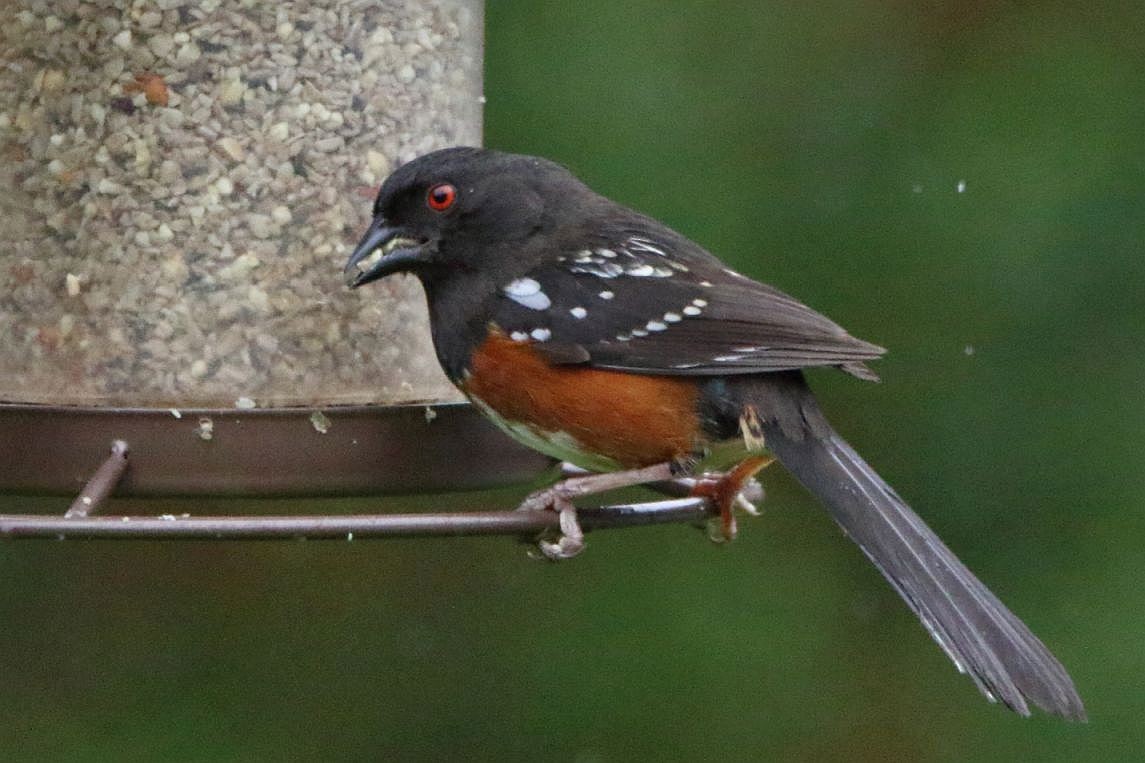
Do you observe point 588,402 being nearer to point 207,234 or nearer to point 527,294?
point 527,294

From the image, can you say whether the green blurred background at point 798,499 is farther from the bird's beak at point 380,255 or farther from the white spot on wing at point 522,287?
the bird's beak at point 380,255

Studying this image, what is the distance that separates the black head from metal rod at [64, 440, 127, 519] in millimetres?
545

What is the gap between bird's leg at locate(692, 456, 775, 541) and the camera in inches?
131

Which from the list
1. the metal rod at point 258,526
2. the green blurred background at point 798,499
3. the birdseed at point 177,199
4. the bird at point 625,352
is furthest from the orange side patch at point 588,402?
the green blurred background at point 798,499

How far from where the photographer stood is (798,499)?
4809 mm

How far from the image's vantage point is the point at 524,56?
4.39 m

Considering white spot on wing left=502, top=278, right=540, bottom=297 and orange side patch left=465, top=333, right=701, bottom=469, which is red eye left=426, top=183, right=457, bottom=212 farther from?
orange side patch left=465, top=333, right=701, bottom=469

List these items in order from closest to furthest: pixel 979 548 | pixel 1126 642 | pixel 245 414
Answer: pixel 245 414 → pixel 1126 642 → pixel 979 548

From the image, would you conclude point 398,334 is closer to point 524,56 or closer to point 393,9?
point 393,9

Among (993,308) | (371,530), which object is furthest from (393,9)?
(993,308)

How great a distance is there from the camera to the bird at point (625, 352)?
318 cm

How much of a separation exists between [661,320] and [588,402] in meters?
0.25

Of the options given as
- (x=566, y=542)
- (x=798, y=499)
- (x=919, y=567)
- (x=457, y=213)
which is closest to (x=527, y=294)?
(x=457, y=213)

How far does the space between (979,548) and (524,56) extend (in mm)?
1774
